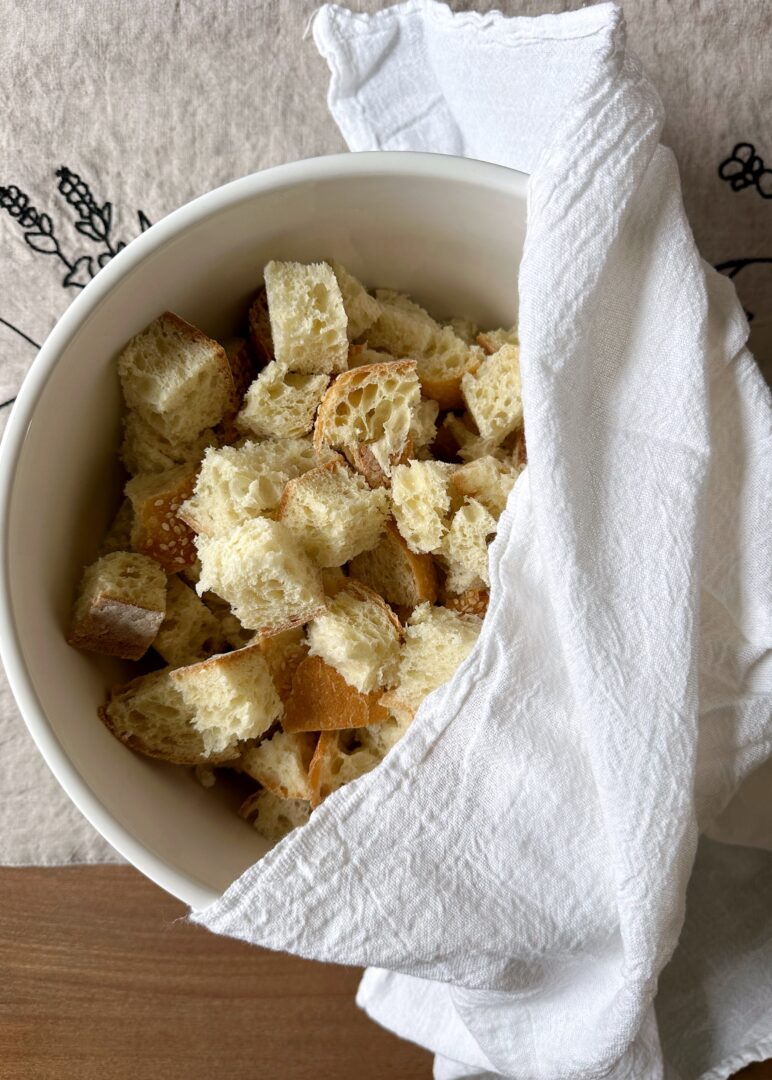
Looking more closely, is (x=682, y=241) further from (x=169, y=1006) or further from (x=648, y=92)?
(x=169, y=1006)

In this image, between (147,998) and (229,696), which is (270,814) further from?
(147,998)

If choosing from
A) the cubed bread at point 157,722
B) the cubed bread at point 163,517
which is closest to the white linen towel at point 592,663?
the cubed bread at point 157,722

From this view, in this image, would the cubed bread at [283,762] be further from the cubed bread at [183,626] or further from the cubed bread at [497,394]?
the cubed bread at [497,394]

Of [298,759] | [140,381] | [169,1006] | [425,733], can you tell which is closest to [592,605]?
[425,733]

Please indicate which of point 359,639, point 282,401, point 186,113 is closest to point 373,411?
point 282,401

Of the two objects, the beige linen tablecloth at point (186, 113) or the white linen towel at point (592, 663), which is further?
the beige linen tablecloth at point (186, 113)

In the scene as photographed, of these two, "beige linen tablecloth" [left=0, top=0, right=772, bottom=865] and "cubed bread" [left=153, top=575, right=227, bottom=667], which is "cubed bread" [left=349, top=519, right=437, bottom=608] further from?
"beige linen tablecloth" [left=0, top=0, right=772, bottom=865]
